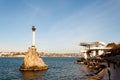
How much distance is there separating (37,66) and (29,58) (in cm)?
493

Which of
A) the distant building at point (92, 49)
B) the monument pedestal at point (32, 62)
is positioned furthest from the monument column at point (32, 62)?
the distant building at point (92, 49)

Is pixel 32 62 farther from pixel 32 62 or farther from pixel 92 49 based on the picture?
pixel 92 49

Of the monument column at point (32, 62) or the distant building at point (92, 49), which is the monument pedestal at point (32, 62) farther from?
the distant building at point (92, 49)

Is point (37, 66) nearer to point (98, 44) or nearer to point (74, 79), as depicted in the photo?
point (74, 79)

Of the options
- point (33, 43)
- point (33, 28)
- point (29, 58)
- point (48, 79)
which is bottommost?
point (48, 79)

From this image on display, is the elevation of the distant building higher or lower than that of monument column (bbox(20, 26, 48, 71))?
higher

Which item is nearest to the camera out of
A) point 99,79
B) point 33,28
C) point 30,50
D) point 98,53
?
point 99,79

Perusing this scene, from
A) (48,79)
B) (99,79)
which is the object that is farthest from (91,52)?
(99,79)

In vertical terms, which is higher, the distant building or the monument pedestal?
the distant building

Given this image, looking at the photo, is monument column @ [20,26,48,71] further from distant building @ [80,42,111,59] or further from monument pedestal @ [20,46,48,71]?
distant building @ [80,42,111,59]

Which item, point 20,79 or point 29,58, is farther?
point 29,58

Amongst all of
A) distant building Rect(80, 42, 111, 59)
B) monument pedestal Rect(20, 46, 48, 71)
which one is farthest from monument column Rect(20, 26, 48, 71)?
distant building Rect(80, 42, 111, 59)

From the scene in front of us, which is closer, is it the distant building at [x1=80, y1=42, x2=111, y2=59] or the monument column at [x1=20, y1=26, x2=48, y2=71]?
the monument column at [x1=20, y1=26, x2=48, y2=71]

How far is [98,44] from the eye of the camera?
507 ft
